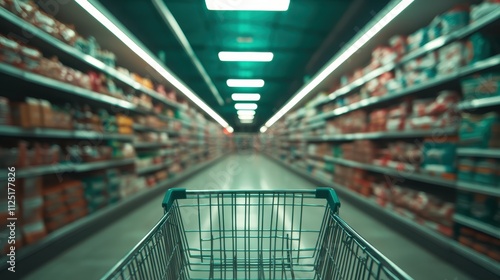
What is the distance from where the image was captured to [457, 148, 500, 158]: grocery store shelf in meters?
1.48

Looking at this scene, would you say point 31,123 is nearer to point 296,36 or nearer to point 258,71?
point 296,36

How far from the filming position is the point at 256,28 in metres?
4.82

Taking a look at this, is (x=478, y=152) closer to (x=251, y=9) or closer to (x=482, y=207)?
(x=482, y=207)

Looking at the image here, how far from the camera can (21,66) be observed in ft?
5.35

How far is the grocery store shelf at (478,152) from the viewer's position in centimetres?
148

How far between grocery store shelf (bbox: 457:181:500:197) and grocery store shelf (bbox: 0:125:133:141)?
3294mm

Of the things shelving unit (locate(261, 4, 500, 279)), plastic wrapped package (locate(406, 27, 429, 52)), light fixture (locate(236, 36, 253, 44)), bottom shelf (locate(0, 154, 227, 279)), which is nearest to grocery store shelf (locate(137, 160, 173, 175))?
bottom shelf (locate(0, 154, 227, 279))

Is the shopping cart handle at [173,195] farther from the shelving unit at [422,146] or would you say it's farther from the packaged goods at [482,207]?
the packaged goods at [482,207]

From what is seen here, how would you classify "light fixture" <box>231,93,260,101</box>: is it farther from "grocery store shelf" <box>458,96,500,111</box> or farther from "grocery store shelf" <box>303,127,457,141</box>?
"grocery store shelf" <box>458,96,500,111</box>

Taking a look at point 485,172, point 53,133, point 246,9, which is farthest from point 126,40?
point 485,172

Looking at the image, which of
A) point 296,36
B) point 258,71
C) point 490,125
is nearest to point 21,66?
point 490,125

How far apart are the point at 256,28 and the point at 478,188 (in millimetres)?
4499

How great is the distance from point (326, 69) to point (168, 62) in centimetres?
493

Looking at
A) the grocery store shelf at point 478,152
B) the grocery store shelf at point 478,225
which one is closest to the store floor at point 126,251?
the grocery store shelf at point 478,225
